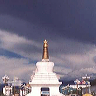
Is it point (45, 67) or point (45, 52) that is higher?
point (45, 52)

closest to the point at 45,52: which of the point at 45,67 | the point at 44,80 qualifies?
the point at 45,67

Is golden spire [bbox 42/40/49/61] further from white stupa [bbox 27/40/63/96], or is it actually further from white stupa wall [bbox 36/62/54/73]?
white stupa wall [bbox 36/62/54/73]

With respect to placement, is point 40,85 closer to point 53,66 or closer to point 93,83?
point 53,66

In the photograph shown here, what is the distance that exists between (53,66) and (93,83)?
345ft

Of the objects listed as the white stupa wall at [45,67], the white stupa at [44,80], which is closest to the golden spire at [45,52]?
the white stupa at [44,80]

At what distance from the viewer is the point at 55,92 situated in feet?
175

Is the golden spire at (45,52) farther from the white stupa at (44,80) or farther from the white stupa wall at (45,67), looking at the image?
the white stupa wall at (45,67)

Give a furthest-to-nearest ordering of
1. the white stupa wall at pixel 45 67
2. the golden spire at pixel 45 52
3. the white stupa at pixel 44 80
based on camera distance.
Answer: the golden spire at pixel 45 52
the white stupa wall at pixel 45 67
the white stupa at pixel 44 80

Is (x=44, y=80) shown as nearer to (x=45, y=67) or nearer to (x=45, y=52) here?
(x=45, y=67)

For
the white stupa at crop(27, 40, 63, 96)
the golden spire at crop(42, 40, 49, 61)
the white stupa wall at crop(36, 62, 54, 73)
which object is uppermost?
the golden spire at crop(42, 40, 49, 61)

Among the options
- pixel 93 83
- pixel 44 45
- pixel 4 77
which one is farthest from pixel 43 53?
pixel 93 83

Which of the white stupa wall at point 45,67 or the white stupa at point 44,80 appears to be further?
the white stupa wall at point 45,67

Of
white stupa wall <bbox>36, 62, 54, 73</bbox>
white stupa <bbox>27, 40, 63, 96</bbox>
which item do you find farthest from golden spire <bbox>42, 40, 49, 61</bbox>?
white stupa wall <bbox>36, 62, 54, 73</bbox>

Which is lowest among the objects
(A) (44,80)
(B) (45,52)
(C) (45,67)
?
(A) (44,80)
